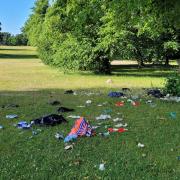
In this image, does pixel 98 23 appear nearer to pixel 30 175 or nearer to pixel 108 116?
pixel 108 116

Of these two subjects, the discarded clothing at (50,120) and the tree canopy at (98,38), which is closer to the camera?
the discarded clothing at (50,120)

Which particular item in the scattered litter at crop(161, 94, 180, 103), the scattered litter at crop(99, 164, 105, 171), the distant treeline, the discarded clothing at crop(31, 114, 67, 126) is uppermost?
the discarded clothing at crop(31, 114, 67, 126)

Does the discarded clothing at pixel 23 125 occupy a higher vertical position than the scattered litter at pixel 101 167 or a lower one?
lower

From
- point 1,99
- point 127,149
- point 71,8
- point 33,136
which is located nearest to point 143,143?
point 127,149

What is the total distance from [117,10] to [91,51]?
804 centimetres

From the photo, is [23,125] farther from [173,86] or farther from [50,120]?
[173,86]

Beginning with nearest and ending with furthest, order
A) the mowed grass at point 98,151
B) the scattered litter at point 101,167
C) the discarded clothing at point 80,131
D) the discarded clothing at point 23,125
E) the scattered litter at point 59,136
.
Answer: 1. the mowed grass at point 98,151
2. the scattered litter at point 101,167
3. the discarded clothing at point 80,131
4. the scattered litter at point 59,136
5. the discarded clothing at point 23,125

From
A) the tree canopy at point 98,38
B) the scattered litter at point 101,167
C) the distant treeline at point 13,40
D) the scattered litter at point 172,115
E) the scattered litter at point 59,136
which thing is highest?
the tree canopy at point 98,38

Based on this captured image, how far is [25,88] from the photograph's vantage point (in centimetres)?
1723

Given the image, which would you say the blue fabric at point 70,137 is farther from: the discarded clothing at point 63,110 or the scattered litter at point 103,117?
the discarded clothing at point 63,110

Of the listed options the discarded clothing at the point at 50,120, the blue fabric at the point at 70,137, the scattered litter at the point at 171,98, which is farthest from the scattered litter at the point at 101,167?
the scattered litter at the point at 171,98

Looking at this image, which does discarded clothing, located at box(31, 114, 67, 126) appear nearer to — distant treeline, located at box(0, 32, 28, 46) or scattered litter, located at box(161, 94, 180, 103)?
scattered litter, located at box(161, 94, 180, 103)

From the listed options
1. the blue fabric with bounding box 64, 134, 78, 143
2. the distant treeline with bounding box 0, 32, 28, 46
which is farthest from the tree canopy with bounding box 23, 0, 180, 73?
the distant treeline with bounding box 0, 32, 28, 46

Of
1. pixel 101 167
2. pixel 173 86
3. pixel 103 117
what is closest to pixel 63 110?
pixel 103 117
